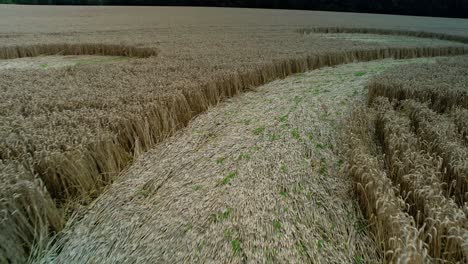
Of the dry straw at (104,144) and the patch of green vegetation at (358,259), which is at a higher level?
the dry straw at (104,144)

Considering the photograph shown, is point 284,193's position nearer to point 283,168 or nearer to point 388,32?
point 283,168

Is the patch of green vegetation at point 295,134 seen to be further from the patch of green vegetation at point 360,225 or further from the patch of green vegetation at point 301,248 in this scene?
the patch of green vegetation at point 301,248

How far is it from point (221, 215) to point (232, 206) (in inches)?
5.8

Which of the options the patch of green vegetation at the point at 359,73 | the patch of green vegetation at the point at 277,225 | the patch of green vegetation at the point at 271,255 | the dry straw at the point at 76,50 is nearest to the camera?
the patch of green vegetation at the point at 271,255

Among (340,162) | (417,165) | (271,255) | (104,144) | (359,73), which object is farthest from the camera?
(359,73)

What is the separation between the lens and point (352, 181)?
2.83 meters

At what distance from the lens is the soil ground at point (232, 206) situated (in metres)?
2.15

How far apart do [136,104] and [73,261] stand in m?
2.40

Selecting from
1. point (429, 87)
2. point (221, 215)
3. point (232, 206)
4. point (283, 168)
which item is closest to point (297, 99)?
point (429, 87)

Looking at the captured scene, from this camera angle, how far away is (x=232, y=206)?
97.7 inches

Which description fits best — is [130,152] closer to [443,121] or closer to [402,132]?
[402,132]

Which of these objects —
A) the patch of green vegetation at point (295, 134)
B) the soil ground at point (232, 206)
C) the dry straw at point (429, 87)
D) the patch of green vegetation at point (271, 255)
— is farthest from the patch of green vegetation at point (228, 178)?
the dry straw at point (429, 87)

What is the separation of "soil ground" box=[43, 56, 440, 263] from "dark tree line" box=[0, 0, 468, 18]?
45.3 m

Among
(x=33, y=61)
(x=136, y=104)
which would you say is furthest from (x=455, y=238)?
(x=33, y=61)
